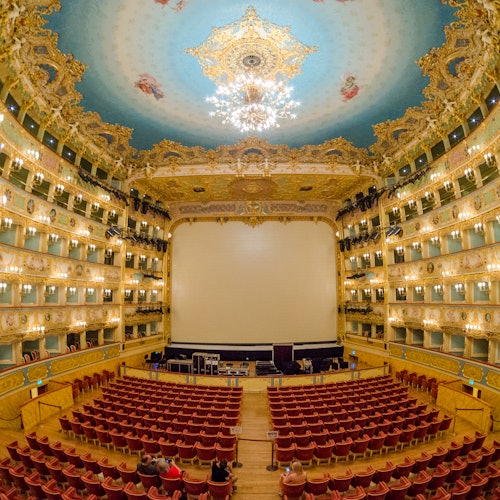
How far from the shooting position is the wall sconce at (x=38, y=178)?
1527cm

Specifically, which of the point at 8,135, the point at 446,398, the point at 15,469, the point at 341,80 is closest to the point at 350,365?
the point at 446,398

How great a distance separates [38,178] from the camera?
15.4 meters

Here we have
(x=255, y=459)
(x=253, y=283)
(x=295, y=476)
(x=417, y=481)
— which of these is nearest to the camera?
(x=417, y=481)

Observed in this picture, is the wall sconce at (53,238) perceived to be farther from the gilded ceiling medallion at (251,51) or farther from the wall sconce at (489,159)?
the wall sconce at (489,159)

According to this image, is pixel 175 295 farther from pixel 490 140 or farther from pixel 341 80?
pixel 490 140

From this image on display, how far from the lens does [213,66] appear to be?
44.1ft

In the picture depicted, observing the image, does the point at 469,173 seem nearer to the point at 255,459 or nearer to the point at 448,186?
the point at 448,186

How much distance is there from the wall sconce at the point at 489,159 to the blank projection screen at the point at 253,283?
570 inches

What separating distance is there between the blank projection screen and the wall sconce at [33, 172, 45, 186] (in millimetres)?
12592

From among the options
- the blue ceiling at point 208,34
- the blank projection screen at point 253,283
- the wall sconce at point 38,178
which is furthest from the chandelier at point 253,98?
the blank projection screen at point 253,283

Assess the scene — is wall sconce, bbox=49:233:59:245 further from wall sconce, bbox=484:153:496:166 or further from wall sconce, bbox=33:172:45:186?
wall sconce, bbox=484:153:496:166

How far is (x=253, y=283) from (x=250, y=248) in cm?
288

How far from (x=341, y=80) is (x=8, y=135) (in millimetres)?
14093

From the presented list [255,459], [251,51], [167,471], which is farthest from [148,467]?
[251,51]
